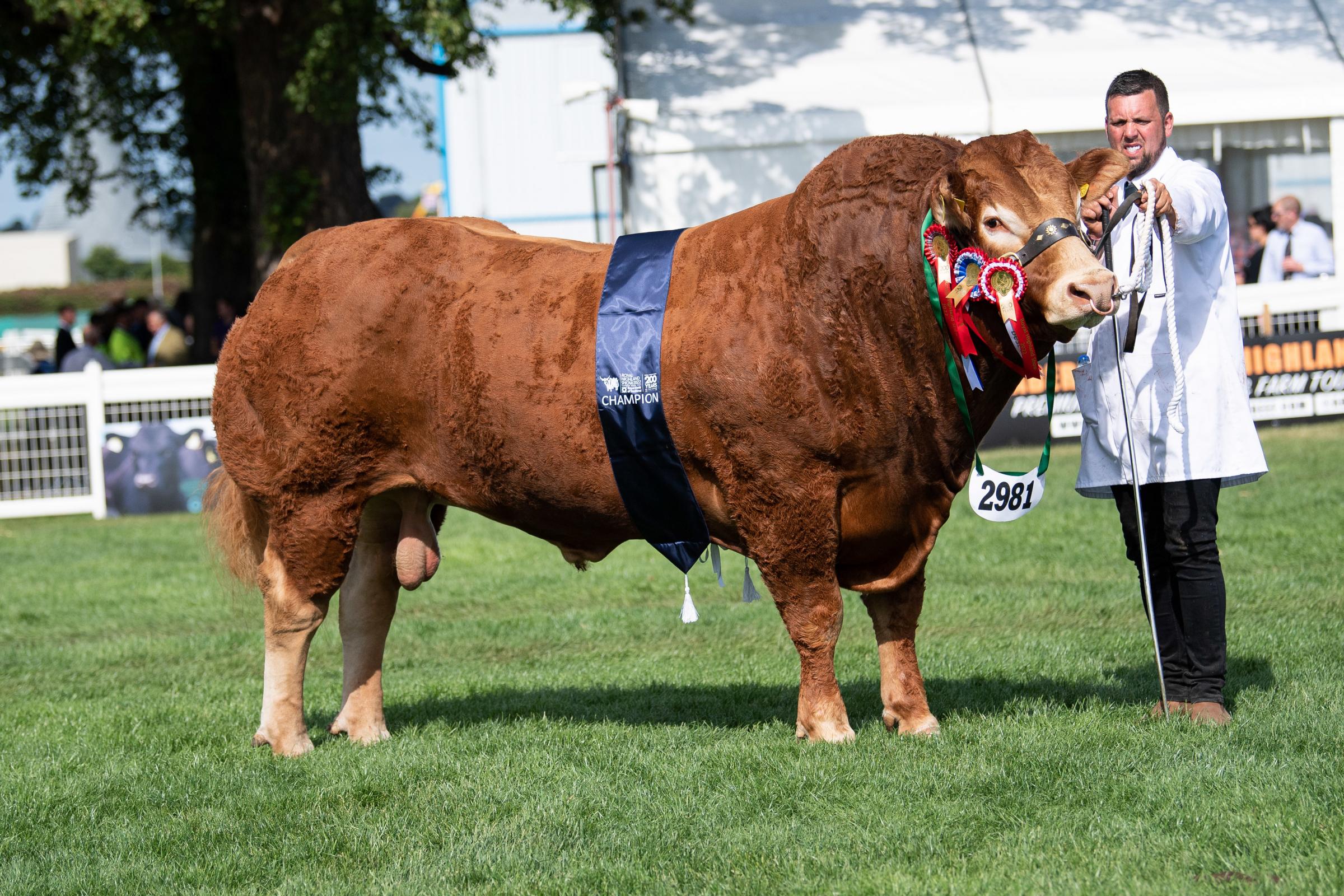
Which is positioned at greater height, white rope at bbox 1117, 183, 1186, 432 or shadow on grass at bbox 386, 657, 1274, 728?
white rope at bbox 1117, 183, 1186, 432

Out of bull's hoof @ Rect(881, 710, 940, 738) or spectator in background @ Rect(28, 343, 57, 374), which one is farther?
spectator in background @ Rect(28, 343, 57, 374)

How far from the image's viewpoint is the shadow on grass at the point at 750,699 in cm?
535

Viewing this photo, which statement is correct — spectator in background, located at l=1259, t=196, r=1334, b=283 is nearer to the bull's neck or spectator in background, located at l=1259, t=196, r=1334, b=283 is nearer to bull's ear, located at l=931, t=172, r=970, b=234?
the bull's neck

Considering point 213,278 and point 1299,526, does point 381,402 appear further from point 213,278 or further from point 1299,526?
point 213,278

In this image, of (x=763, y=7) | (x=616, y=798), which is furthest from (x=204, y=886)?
(x=763, y=7)

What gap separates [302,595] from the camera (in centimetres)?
518

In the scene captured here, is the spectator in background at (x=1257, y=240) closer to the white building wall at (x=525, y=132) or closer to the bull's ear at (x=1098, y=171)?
the bull's ear at (x=1098, y=171)

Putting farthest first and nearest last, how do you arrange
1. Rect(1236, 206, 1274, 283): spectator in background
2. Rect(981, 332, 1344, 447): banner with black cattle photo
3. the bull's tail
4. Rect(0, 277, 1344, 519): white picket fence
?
1. Rect(1236, 206, 1274, 283): spectator in background
2. Rect(0, 277, 1344, 519): white picket fence
3. Rect(981, 332, 1344, 447): banner with black cattle photo
4. the bull's tail

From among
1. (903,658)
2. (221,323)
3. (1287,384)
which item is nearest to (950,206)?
(903,658)

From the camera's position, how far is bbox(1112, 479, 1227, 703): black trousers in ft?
15.9

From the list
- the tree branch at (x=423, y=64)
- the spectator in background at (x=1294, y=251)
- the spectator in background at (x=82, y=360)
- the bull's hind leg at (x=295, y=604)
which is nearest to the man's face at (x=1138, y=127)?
the bull's hind leg at (x=295, y=604)

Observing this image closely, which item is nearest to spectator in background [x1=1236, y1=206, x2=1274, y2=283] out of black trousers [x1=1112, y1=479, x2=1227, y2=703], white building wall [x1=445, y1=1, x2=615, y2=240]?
black trousers [x1=1112, y1=479, x2=1227, y2=703]

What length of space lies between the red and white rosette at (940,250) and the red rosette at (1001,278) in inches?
5.8

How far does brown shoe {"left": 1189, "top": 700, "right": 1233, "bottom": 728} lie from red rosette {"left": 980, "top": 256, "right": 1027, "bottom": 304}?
5.67 ft
